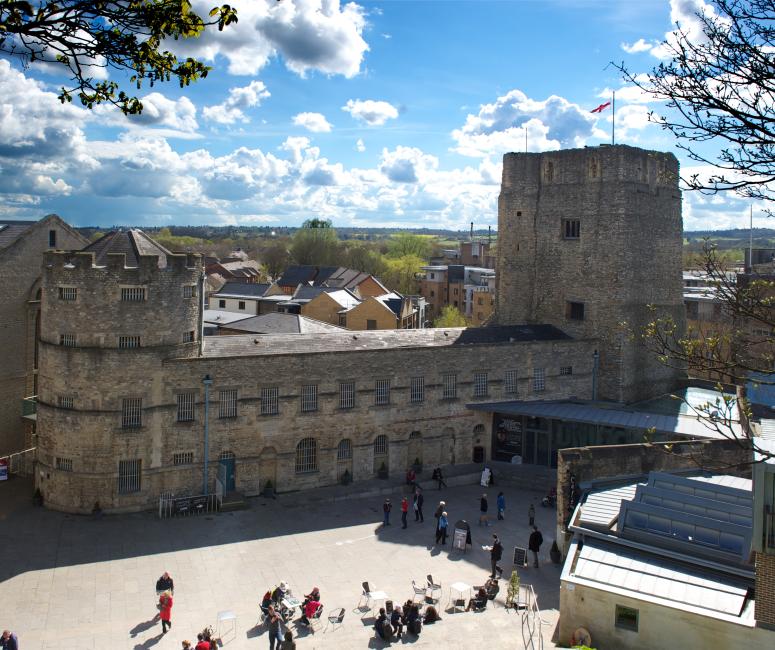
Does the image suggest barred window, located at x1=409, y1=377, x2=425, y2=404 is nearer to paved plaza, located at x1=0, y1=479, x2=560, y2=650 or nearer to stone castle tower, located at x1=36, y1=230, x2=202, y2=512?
paved plaza, located at x1=0, y1=479, x2=560, y2=650

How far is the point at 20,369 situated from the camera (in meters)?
Result: 37.9

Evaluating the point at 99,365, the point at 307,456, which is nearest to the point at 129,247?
the point at 99,365

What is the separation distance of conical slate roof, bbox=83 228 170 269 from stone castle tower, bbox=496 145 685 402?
20.8 metres

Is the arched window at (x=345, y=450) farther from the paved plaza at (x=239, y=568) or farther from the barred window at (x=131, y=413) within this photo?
the barred window at (x=131, y=413)

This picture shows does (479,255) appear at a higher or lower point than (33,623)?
higher

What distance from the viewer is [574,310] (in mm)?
41344

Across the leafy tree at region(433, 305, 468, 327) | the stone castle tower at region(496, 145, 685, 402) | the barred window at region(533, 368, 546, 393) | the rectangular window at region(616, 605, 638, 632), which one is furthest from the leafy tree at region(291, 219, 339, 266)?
the rectangular window at region(616, 605, 638, 632)

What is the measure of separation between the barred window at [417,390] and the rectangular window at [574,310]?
410 inches

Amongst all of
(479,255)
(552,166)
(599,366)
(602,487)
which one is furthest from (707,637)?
(479,255)

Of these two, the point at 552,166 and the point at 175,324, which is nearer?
the point at 175,324

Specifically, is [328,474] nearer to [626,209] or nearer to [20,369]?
[20,369]

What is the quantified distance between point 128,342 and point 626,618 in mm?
21958

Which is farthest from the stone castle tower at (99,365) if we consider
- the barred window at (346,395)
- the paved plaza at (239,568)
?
the barred window at (346,395)

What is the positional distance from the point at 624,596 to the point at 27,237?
33.0 m
